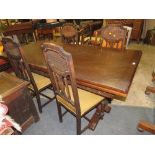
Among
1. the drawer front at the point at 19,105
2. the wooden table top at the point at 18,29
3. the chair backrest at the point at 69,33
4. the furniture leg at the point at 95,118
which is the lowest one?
the furniture leg at the point at 95,118

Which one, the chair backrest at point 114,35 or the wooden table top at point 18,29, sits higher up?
the chair backrest at point 114,35

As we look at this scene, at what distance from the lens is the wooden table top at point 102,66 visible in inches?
49.8

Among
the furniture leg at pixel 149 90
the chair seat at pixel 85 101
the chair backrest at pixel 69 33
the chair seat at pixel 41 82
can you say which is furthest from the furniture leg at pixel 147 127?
the chair backrest at pixel 69 33

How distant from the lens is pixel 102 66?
1.57m

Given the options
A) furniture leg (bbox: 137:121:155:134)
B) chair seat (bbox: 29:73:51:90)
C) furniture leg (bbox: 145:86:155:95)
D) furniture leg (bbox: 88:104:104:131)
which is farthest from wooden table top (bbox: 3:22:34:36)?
furniture leg (bbox: 137:121:155:134)

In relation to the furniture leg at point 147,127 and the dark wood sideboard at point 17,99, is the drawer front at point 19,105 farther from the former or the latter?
the furniture leg at point 147,127

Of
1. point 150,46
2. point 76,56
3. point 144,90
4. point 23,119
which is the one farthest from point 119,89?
point 150,46

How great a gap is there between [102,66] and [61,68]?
0.51 metres

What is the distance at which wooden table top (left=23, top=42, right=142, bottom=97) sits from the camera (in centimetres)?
126

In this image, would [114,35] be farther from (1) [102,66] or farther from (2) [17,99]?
(2) [17,99]

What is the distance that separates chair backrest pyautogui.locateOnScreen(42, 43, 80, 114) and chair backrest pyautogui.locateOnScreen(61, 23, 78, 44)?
1.42 metres

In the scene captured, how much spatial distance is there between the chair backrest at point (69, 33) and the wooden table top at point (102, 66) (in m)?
0.53
